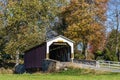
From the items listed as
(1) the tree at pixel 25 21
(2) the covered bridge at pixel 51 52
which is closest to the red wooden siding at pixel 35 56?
(2) the covered bridge at pixel 51 52

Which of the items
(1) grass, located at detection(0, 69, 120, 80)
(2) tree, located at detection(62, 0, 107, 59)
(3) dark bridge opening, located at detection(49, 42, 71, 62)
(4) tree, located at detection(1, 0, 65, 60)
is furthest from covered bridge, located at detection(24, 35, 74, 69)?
(1) grass, located at detection(0, 69, 120, 80)

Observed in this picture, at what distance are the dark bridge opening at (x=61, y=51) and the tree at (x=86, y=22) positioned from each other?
366 centimetres

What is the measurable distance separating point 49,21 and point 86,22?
9638 millimetres

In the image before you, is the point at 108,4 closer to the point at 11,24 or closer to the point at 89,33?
the point at 89,33

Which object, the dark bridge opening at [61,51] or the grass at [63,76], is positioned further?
the dark bridge opening at [61,51]

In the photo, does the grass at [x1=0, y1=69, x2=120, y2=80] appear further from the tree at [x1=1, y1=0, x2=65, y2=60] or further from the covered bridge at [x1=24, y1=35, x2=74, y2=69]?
the tree at [x1=1, y1=0, x2=65, y2=60]

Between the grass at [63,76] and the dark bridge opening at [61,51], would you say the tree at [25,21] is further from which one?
the grass at [63,76]

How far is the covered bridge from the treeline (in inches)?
122

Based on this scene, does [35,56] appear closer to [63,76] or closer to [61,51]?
[61,51]

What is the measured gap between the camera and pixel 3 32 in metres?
62.5

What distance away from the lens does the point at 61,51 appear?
5628cm

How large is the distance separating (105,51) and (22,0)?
1944cm

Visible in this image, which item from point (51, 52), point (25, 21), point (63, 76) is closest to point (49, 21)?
point (25, 21)

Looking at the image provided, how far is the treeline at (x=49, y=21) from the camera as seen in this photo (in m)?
59.0
